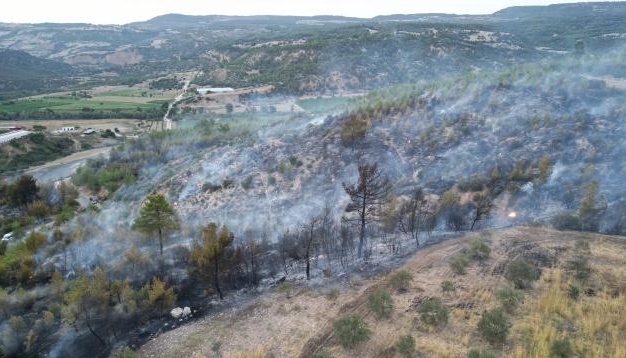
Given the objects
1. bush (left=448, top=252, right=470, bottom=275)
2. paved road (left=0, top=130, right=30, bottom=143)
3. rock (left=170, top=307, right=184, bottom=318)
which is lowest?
paved road (left=0, top=130, right=30, bottom=143)

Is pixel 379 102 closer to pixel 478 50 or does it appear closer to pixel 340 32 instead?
pixel 478 50

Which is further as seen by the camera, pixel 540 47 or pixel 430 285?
pixel 540 47

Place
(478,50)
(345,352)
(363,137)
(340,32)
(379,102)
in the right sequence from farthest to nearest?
(340,32) → (478,50) → (379,102) → (363,137) → (345,352)

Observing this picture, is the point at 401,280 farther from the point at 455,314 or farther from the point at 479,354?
the point at 479,354

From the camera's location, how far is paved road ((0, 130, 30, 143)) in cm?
5966

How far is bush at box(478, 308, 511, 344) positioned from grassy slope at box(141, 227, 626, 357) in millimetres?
194

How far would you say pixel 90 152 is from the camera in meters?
60.6

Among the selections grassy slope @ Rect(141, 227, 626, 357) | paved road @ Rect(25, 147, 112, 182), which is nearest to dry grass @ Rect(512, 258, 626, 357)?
grassy slope @ Rect(141, 227, 626, 357)

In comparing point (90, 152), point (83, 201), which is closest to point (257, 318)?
point (83, 201)

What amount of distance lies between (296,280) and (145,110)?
242 ft

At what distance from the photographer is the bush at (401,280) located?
50.8 feet

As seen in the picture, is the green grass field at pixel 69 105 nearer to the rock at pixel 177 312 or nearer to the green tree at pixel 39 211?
the green tree at pixel 39 211

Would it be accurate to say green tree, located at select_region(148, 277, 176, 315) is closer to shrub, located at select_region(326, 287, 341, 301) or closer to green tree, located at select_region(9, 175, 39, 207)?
shrub, located at select_region(326, 287, 341, 301)

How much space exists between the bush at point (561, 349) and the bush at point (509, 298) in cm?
206
